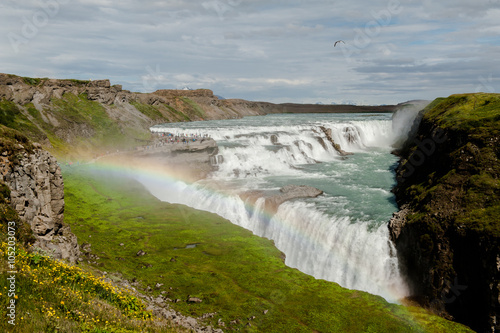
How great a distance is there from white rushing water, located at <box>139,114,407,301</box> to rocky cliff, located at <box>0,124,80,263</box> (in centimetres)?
2139

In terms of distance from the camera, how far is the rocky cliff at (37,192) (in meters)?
20.5

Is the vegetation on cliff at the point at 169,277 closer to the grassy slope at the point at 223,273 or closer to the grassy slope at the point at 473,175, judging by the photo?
the grassy slope at the point at 223,273

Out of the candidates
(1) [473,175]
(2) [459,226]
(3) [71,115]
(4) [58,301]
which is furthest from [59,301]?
(3) [71,115]

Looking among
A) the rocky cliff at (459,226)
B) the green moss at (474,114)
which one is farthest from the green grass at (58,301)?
the green moss at (474,114)

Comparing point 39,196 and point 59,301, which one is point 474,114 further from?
point 59,301

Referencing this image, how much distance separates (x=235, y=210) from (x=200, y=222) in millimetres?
5270

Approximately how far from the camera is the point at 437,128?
4481cm

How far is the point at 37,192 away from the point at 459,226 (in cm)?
3115

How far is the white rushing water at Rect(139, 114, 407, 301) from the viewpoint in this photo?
32188mm

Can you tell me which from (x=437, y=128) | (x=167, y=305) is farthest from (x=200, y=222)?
(x=437, y=128)

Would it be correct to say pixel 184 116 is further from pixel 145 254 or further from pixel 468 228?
pixel 468 228

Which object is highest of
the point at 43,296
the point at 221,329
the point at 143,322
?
the point at 43,296

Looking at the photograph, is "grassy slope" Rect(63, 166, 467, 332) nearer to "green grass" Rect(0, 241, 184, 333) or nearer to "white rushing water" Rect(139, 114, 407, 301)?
"white rushing water" Rect(139, 114, 407, 301)

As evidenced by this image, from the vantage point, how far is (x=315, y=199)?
42969mm
